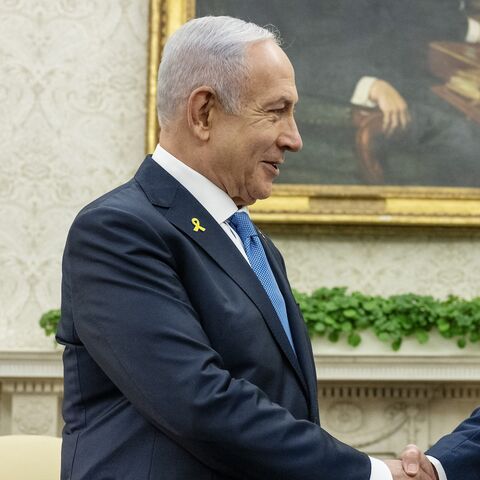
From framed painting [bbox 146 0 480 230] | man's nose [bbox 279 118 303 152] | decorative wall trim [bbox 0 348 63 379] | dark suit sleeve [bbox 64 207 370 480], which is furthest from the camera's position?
framed painting [bbox 146 0 480 230]

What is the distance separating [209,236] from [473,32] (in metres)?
3.57

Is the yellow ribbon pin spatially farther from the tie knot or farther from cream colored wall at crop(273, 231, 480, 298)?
cream colored wall at crop(273, 231, 480, 298)

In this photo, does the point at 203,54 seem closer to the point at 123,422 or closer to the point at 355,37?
the point at 123,422

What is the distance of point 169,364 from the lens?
1.92 meters

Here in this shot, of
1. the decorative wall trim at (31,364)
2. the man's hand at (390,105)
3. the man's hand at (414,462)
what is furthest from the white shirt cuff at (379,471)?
the man's hand at (390,105)

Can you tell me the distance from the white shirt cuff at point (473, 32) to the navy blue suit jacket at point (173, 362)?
11.6ft

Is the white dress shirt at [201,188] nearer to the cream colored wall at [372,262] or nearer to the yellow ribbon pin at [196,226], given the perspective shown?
the yellow ribbon pin at [196,226]

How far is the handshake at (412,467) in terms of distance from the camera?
227cm

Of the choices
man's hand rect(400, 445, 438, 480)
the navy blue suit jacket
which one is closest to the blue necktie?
the navy blue suit jacket

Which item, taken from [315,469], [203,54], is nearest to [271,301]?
[315,469]

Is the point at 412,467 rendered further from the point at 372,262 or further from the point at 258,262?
the point at 372,262

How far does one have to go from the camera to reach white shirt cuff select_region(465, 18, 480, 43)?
Result: 536 centimetres

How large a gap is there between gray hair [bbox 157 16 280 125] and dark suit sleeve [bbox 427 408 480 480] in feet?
3.36

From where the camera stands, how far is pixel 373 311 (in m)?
5.07
